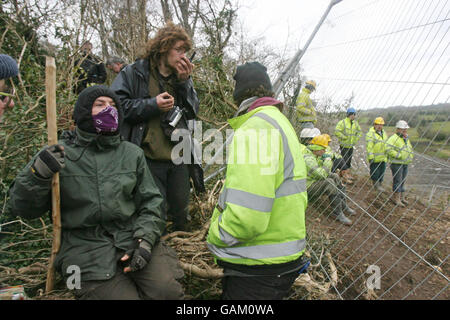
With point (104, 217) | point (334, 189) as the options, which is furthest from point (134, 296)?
point (334, 189)

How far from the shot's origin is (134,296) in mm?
1514

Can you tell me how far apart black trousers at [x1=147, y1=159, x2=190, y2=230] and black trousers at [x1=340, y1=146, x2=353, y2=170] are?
4.66ft

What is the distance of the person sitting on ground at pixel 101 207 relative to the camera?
1.48m

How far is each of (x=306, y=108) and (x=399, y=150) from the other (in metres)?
1.34

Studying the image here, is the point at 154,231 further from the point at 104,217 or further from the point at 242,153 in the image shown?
the point at 242,153

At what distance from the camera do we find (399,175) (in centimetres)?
171

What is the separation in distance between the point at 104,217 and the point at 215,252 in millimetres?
720

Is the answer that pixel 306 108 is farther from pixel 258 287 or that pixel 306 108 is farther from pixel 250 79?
pixel 258 287

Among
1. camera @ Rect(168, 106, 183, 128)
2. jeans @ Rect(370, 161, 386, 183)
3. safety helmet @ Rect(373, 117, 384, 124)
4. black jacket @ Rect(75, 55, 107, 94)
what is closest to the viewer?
safety helmet @ Rect(373, 117, 384, 124)

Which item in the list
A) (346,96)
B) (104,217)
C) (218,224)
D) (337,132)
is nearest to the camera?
(218,224)

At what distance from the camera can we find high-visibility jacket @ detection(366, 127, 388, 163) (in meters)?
1.86

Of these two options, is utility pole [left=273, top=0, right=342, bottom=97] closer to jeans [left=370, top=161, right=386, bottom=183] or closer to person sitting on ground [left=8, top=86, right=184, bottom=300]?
jeans [left=370, top=161, right=386, bottom=183]

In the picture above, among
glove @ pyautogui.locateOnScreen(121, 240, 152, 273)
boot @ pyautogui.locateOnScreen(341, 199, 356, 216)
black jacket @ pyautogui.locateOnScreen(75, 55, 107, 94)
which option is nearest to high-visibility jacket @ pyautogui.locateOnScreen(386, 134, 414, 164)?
boot @ pyautogui.locateOnScreen(341, 199, 356, 216)

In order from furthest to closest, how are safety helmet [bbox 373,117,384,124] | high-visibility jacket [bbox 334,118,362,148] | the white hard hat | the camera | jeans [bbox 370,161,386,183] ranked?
the camera < high-visibility jacket [bbox 334,118,362,148] < jeans [bbox 370,161,386,183] < safety helmet [bbox 373,117,384,124] < the white hard hat
